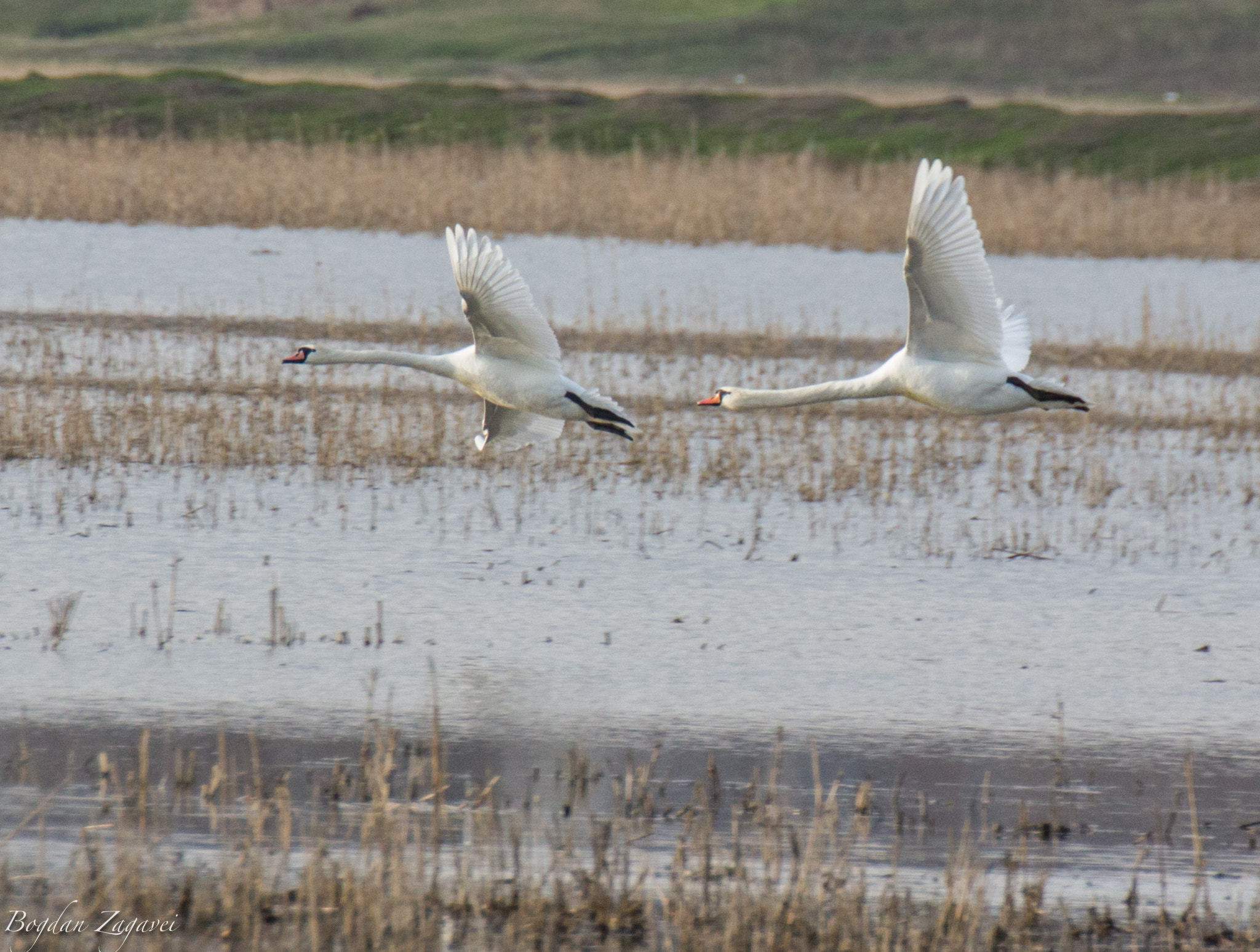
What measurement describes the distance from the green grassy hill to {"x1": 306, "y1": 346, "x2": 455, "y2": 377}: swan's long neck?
56011 mm

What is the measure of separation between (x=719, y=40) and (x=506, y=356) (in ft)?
223

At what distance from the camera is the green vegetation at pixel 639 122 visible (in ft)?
95.0

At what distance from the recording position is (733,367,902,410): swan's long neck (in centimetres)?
824

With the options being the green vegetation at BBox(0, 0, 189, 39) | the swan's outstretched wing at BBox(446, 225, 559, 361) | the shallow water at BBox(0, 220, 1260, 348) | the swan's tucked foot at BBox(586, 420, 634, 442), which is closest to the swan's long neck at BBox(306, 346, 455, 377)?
the swan's outstretched wing at BBox(446, 225, 559, 361)

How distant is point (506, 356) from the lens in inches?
342

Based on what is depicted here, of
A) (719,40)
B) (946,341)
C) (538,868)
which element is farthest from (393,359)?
(719,40)

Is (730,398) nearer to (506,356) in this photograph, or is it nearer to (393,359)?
(506,356)

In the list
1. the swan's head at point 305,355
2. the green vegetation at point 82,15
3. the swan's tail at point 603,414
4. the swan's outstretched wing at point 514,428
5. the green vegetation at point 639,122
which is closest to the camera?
the swan's tail at point 603,414

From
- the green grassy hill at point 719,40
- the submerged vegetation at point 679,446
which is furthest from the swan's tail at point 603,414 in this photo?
the green grassy hill at point 719,40

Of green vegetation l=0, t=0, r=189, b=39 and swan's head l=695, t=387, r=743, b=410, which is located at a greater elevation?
green vegetation l=0, t=0, r=189, b=39

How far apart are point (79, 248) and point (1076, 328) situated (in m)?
9.73

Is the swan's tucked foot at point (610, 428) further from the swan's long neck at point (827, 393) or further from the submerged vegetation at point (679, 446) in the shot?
the submerged vegetation at point (679, 446)

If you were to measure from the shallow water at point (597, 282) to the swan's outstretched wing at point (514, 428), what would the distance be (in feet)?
24.9

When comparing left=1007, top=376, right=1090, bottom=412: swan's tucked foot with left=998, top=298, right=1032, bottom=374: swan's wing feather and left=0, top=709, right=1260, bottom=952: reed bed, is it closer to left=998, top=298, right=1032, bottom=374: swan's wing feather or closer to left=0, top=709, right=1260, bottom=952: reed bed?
left=998, top=298, right=1032, bottom=374: swan's wing feather
